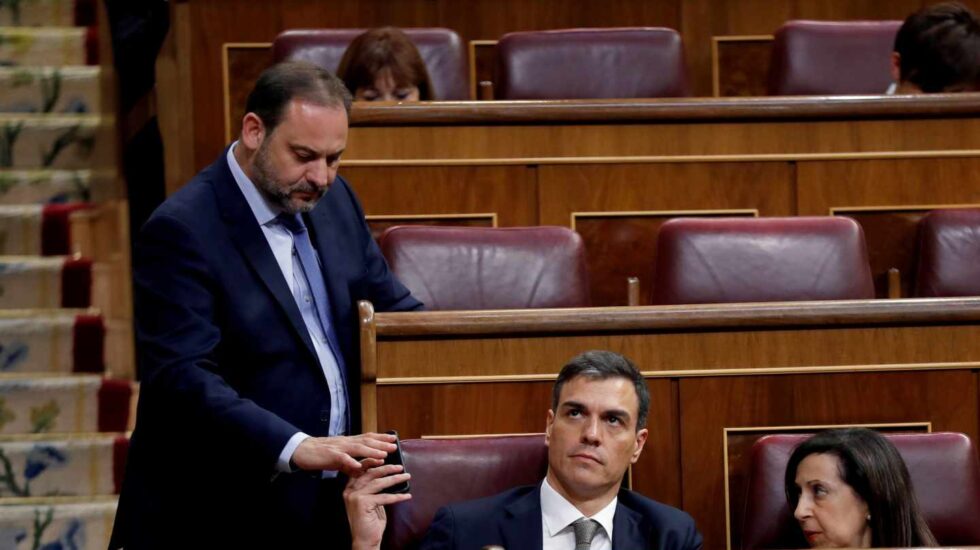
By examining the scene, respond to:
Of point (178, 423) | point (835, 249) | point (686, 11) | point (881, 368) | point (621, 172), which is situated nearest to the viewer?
point (178, 423)

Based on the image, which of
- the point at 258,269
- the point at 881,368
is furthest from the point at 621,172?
the point at 258,269

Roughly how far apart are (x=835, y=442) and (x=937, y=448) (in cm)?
5


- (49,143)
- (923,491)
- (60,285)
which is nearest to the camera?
(923,491)

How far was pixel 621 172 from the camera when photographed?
3.25 ft

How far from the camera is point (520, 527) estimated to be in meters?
0.67

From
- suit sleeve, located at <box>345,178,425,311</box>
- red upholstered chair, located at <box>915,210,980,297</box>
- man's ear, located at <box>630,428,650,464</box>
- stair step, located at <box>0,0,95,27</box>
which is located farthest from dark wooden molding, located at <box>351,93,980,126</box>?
stair step, located at <box>0,0,95,27</box>

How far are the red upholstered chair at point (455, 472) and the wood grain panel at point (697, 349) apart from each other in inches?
1.8

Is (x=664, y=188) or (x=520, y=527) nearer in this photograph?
(x=520, y=527)

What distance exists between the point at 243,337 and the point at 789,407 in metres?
0.28

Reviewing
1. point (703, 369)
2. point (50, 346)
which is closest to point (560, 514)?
point (703, 369)

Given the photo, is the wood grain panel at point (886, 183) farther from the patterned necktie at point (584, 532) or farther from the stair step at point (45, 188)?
the stair step at point (45, 188)

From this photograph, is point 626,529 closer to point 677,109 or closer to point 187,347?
point 187,347

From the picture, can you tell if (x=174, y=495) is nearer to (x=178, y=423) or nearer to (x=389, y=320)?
(x=178, y=423)

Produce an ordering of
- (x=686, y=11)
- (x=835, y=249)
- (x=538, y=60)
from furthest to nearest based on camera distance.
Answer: (x=686, y=11) < (x=538, y=60) < (x=835, y=249)
